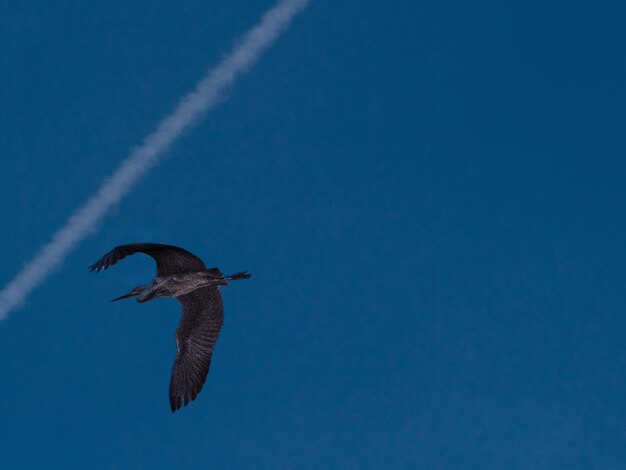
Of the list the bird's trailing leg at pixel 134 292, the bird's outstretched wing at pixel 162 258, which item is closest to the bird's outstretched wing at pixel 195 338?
the bird's trailing leg at pixel 134 292

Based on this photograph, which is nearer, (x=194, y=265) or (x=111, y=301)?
(x=194, y=265)

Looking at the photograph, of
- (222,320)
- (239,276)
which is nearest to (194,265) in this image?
(239,276)

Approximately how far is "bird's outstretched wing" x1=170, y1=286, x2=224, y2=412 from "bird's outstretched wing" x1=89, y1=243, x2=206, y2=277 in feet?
7.88

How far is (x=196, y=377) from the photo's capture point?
102ft

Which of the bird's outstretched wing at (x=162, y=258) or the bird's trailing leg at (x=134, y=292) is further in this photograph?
the bird's trailing leg at (x=134, y=292)

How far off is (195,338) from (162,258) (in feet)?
14.6

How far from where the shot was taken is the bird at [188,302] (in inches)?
1123

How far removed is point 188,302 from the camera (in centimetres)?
3173

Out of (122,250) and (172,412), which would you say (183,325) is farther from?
(122,250)

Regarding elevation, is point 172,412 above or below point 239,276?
below

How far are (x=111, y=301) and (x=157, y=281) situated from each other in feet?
8.32

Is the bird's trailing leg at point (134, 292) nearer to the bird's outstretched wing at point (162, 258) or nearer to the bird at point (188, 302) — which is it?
the bird at point (188, 302)

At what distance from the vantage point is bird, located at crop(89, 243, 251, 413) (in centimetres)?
2852

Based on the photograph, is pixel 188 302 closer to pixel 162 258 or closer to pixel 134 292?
pixel 134 292
